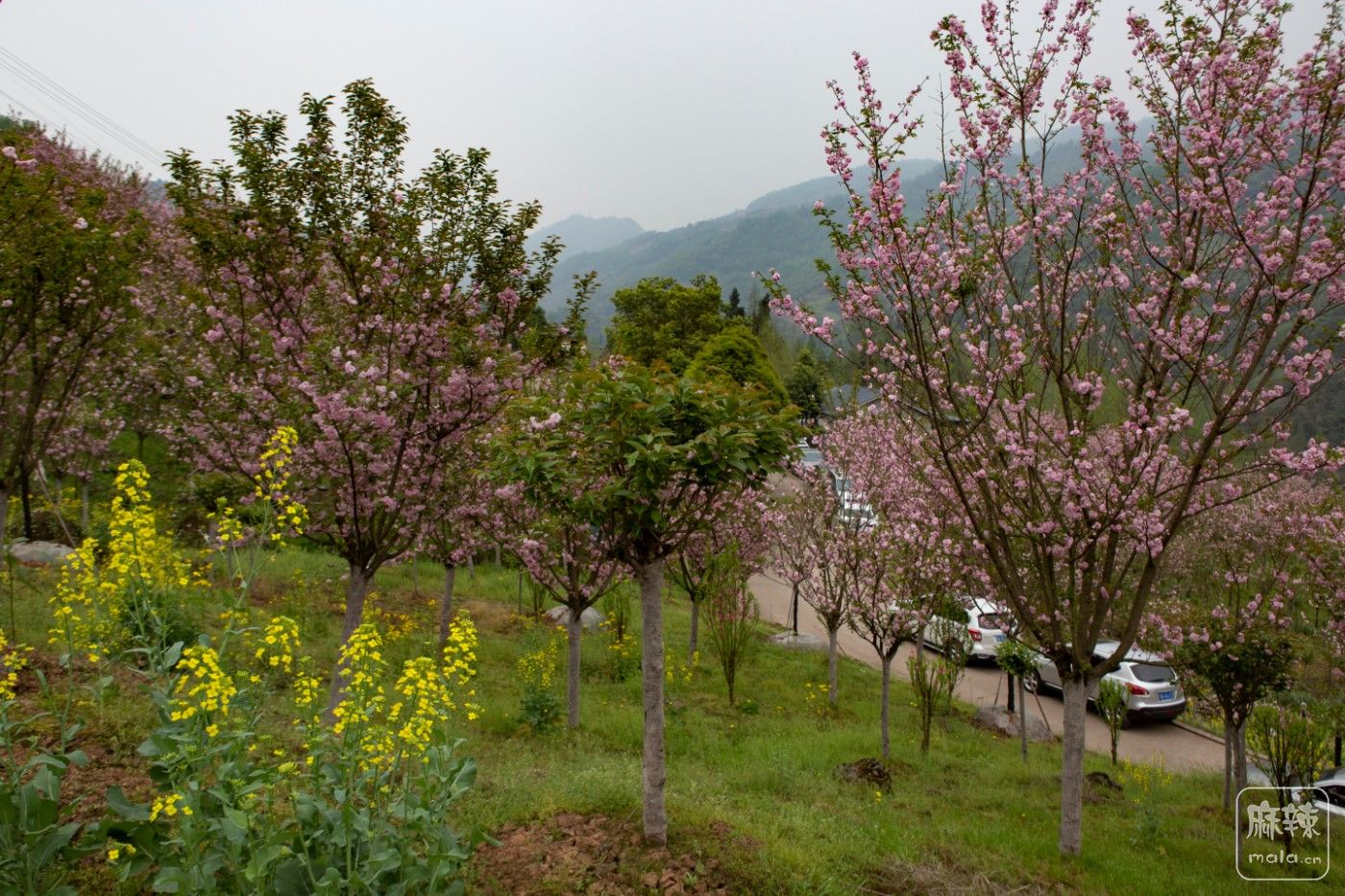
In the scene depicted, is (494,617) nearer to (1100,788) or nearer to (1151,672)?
(1100,788)

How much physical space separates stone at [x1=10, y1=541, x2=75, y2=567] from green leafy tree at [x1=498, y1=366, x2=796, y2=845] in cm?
1189

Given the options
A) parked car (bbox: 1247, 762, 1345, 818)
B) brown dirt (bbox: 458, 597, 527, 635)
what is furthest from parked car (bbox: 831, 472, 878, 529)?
brown dirt (bbox: 458, 597, 527, 635)

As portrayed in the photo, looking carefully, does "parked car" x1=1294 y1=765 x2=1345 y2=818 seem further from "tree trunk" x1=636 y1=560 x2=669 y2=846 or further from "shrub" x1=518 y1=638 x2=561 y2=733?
"shrub" x1=518 y1=638 x2=561 y2=733

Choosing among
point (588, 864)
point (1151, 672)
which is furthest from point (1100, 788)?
point (588, 864)

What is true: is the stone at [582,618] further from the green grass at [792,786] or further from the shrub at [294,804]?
the shrub at [294,804]

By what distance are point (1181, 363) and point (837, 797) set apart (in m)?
5.73

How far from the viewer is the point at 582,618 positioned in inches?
642

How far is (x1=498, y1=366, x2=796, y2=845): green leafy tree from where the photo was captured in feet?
14.8

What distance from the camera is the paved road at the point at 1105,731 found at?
12727mm

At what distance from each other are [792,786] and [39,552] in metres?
13.6

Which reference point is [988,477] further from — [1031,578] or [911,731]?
[911,731]

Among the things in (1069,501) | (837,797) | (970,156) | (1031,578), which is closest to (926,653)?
(1031,578)

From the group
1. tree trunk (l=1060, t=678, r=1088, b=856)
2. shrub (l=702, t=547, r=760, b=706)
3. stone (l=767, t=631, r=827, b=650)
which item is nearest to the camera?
tree trunk (l=1060, t=678, r=1088, b=856)

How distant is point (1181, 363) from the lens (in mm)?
6430
